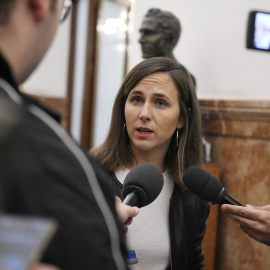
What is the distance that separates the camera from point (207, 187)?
5.37 ft

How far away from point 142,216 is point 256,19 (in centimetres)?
134

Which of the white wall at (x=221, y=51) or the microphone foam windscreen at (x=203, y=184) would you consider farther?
the white wall at (x=221, y=51)

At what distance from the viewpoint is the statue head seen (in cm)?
336

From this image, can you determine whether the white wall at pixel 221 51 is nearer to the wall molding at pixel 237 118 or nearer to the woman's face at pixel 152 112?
the wall molding at pixel 237 118

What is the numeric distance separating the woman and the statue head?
1.17m

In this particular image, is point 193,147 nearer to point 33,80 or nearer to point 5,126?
point 5,126

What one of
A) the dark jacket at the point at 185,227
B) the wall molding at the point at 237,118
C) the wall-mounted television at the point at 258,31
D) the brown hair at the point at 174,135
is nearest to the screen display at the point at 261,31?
the wall-mounted television at the point at 258,31

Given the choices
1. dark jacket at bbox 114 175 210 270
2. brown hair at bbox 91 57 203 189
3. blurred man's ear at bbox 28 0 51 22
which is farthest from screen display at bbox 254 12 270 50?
blurred man's ear at bbox 28 0 51 22

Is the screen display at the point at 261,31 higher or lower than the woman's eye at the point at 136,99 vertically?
higher

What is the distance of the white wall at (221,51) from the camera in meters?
3.46

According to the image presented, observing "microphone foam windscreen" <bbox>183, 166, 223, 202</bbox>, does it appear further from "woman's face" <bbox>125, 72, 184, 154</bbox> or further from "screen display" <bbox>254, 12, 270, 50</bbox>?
"screen display" <bbox>254, 12, 270, 50</bbox>

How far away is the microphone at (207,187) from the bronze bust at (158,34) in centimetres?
180

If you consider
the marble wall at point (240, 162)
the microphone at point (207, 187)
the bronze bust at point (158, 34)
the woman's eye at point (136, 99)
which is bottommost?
the marble wall at point (240, 162)

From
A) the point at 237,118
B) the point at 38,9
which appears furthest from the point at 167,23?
the point at 38,9
